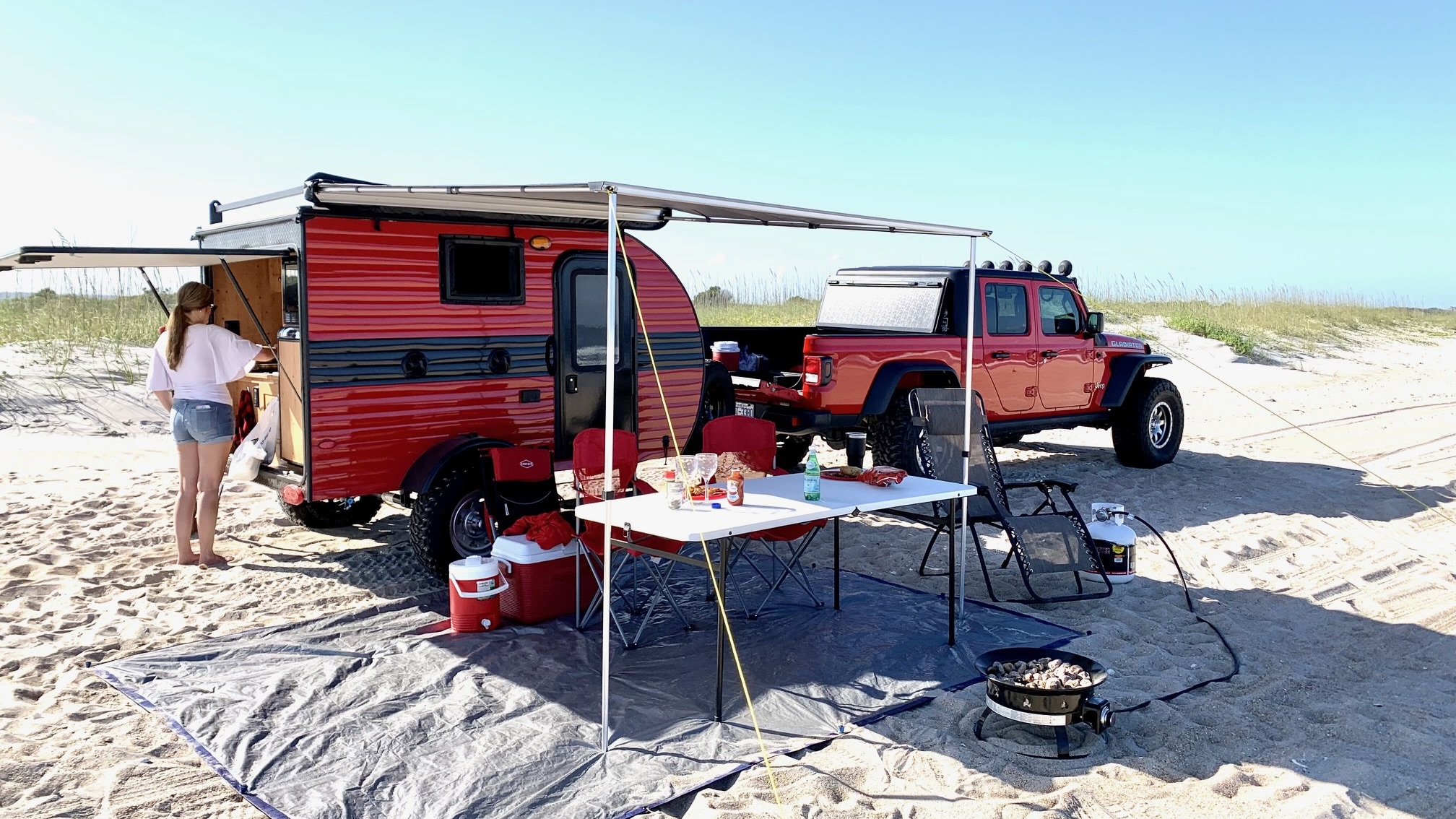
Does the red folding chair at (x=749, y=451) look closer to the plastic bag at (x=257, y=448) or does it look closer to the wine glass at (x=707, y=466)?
the wine glass at (x=707, y=466)

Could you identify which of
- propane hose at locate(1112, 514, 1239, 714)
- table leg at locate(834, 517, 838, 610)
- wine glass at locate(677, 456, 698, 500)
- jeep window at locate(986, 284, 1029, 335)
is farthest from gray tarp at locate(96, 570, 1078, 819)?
jeep window at locate(986, 284, 1029, 335)

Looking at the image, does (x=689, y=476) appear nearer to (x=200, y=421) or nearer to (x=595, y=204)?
(x=595, y=204)

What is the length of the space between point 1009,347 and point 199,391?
20.1ft

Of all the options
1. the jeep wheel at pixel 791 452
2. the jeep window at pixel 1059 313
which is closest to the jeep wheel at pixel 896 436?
the jeep wheel at pixel 791 452

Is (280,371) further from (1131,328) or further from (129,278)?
(1131,328)

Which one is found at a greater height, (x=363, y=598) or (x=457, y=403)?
(x=457, y=403)

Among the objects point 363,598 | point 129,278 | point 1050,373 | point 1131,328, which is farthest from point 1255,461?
point 129,278

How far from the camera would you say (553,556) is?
548 centimetres

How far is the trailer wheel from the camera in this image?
24.2ft

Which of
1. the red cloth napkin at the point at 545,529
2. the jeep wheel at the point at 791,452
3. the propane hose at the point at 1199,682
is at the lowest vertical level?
the propane hose at the point at 1199,682

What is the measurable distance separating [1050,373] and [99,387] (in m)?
10.6

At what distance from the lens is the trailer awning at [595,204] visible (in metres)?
3.95

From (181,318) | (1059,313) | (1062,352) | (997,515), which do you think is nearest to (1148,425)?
(1062,352)

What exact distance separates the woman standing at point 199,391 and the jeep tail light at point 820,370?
12.1ft
